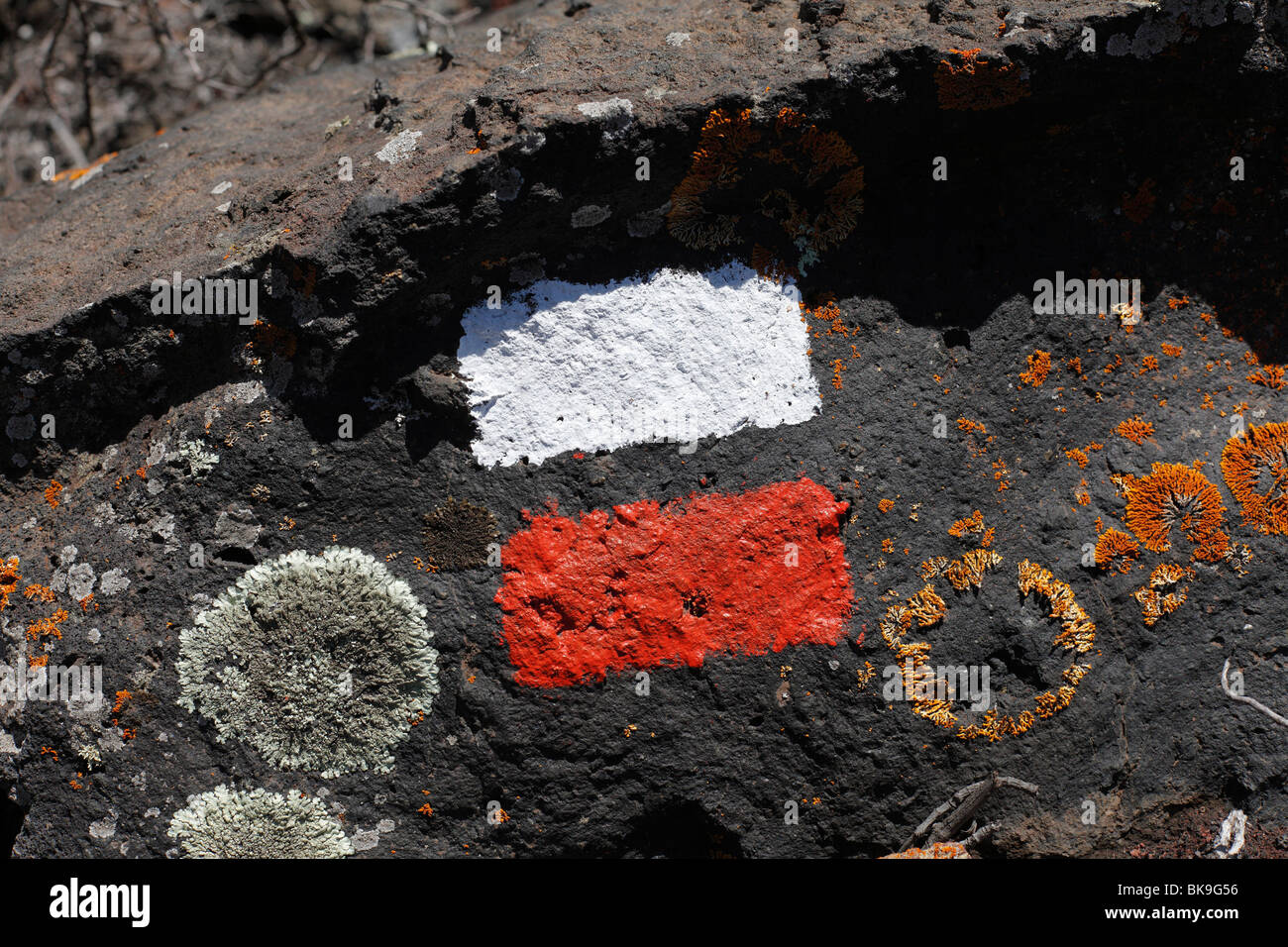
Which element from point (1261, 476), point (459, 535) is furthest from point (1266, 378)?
point (459, 535)

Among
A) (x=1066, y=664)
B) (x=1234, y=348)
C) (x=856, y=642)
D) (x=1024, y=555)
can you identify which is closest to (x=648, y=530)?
(x=856, y=642)

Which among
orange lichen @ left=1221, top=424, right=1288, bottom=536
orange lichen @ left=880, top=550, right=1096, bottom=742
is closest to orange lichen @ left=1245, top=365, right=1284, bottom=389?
orange lichen @ left=1221, top=424, right=1288, bottom=536

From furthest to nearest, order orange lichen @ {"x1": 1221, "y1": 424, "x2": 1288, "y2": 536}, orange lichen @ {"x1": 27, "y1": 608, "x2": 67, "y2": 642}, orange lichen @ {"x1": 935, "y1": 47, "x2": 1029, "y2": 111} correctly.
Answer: orange lichen @ {"x1": 1221, "y1": 424, "x2": 1288, "y2": 536} < orange lichen @ {"x1": 27, "y1": 608, "x2": 67, "y2": 642} < orange lichen @ {"x1": 935, "y1": 47, "x2": 1029, "y2": 111}

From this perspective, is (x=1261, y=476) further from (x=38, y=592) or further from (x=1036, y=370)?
(x=38, y=592)

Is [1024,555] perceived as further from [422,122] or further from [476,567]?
[422,122]

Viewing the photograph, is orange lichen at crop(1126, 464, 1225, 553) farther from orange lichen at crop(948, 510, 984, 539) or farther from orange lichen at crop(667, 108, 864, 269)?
orange lichen at crop(667, 108, 864, 269)
